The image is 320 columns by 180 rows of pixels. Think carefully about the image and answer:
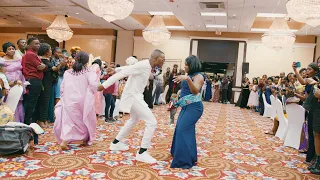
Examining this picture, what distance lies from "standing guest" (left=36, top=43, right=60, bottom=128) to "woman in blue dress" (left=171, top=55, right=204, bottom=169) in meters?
2.56

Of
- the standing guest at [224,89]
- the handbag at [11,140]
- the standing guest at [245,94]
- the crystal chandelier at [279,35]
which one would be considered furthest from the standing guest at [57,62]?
the standing guest at [224,89]

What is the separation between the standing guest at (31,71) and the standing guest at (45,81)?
313 millimetres

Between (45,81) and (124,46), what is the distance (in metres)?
12.2

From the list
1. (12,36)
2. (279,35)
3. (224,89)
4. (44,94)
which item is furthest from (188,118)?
(12,36)

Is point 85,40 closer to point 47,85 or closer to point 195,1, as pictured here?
point 195,1

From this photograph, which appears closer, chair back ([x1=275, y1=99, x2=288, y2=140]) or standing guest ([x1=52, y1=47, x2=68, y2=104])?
standing guest ([x1=52, y1=47, x2=68, y2=104])

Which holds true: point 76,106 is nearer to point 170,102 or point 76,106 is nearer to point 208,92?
point 170,102

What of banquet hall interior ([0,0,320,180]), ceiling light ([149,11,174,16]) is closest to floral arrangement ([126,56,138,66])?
banquet hall interior ([0,0,320,180])

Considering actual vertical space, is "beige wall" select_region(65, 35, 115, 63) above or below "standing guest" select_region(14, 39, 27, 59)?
above

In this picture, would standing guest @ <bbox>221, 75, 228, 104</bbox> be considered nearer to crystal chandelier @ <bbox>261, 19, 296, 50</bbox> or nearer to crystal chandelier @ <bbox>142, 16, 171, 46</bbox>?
crystal chandelier @ <bbox>261, 19, 296, 50</bbox>

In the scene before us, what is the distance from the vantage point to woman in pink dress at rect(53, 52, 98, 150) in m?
3.80

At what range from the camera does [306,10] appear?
6578mm

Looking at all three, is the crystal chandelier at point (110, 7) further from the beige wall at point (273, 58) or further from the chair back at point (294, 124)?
the beige wall at point (273, 58)

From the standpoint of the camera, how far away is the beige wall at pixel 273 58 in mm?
14594
